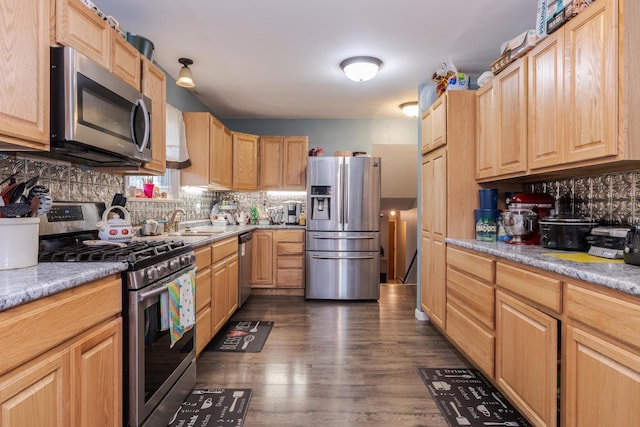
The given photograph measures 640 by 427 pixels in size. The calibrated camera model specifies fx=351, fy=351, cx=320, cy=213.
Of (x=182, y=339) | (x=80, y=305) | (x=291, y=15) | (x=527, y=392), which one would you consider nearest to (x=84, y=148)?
(x=80, y=305)

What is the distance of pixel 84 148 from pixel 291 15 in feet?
5.27

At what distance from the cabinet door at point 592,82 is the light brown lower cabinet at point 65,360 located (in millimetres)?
2188

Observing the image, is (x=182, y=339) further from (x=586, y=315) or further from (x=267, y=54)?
(x=267, y=54)

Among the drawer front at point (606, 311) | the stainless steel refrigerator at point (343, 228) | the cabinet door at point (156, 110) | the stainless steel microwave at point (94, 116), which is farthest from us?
the stainless steel refrigerator at point (343, 228)

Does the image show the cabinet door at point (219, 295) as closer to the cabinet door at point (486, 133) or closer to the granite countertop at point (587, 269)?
the granite countertop at point (587, 269)

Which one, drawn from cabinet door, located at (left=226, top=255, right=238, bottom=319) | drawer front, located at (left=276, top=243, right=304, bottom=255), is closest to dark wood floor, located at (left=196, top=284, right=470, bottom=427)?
cabinet door, located at (left=226, top=255, right=238, bottom=319)

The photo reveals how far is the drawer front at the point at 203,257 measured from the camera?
7.96 ft

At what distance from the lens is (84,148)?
1.67 metres

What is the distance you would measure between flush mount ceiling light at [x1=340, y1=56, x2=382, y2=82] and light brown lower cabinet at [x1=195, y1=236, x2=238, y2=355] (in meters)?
1.90

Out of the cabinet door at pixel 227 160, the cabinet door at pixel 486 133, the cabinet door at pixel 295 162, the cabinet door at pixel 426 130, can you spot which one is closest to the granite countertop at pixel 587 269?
the cabinet door at pixel 486 133

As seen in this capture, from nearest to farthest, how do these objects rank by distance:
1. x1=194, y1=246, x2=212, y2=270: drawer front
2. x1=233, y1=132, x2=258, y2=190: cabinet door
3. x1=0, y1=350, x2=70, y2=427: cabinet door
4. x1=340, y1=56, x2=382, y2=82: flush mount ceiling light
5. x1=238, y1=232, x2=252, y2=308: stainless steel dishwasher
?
1. x1=0, y1=350, x2=70, y2=427: cabinet door
2. x1=194, y1=246, x2=212, y2=270: drawer front
3. x1=340, y1=56, x2=382, y2=82: flush mount ceiling light
4. x1=238, y1=232, x2=252, y2=308: stainless steel dishwasher
5. x1=233, y1=132, x2=258, y2=190: cabinet door

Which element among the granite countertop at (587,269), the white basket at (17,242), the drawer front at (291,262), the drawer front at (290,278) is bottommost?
the drawer front at (290,278)

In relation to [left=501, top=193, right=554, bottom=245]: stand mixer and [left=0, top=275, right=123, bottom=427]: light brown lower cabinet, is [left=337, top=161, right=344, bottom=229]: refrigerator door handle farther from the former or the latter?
[left=0, top=275, right=123, bottom=427]: light brown lower cabinet

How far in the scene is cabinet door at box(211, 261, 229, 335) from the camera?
277cm
